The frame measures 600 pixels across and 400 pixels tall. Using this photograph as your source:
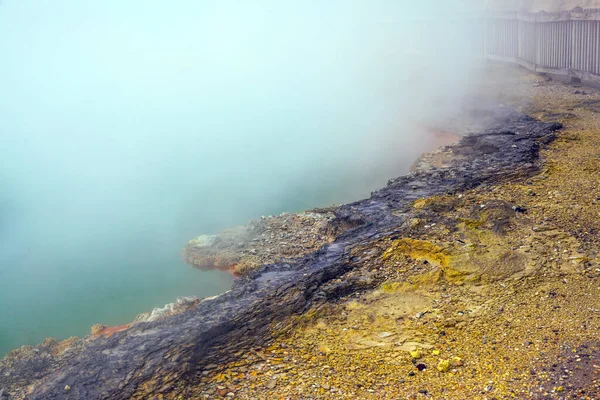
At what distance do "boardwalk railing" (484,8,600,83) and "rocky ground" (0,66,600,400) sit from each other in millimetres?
4740

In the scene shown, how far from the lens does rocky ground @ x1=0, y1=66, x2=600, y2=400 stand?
3.67m

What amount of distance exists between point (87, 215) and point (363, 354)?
726cm

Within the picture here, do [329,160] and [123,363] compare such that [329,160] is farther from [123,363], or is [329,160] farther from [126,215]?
[123,363]

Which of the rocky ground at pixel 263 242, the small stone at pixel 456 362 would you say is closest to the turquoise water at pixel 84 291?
the rocky ground at pixel 263 242

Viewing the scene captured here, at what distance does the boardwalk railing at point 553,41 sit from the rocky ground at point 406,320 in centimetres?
474

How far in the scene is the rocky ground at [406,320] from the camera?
144 inches

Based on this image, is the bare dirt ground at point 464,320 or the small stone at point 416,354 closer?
the bare dirt ground at point 464,320

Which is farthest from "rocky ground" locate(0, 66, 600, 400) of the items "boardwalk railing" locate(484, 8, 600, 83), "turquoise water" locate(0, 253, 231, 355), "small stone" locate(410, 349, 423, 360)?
"boardwalk railing" locate(484, 8, 600, 83)

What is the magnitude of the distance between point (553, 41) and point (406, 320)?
10.0 m

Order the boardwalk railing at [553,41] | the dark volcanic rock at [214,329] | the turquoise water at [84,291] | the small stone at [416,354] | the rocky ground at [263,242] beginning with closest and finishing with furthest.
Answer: the small stone at [416,354], the dark volcanic rock at [214,329], the turquoise water at [84,291], the rocky ground at [263,242], the boardwalk railing at [553,41]

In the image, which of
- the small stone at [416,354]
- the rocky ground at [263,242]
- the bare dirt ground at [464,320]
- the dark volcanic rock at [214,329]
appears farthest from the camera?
the rocky ground at [263,242]

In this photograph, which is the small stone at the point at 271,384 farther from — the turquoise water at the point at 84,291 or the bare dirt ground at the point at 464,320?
the turquoise water at the point at 84,291

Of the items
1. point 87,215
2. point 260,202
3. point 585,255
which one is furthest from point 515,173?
point 87,215

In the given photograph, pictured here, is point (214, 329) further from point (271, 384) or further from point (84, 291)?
point (84, 291)
